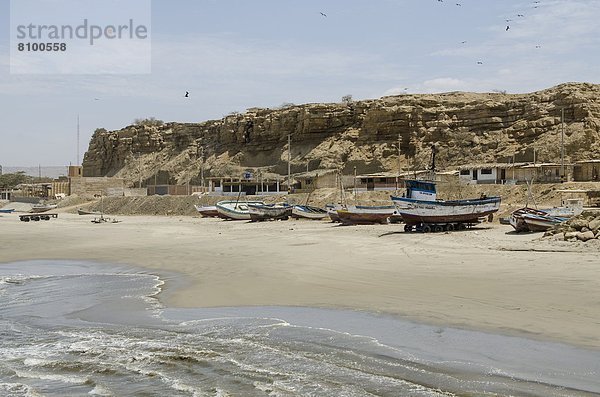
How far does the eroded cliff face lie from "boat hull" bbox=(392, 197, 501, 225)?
113ft

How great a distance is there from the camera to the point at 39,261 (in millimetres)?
25734

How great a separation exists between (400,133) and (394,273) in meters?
58.6

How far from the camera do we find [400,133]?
74.6m

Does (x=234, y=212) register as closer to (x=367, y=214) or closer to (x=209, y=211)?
(x=209, y=211)

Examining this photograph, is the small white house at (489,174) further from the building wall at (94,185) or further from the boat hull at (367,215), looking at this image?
the building wall at (94,185)

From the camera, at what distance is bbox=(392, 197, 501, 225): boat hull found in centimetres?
3112

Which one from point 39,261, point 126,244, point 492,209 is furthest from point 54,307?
point 492,209

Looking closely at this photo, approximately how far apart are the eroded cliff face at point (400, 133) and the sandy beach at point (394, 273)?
38.3m

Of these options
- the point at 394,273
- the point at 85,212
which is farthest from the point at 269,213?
the point at 394,273

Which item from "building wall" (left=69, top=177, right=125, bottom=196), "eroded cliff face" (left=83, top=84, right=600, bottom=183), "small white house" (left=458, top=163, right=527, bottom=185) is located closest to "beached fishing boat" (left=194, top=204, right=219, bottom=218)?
"small white house" (left=458, top=163, right=527, bottom=185)

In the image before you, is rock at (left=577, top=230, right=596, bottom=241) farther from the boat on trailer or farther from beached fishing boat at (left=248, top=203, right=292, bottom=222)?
beached fishing boat at (left=248, top=203, right=292, bottom=222)

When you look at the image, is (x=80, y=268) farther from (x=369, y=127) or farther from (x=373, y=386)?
(x=369, y=127)

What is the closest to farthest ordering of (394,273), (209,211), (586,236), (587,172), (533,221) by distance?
(394,273)
(586,236)
(533,221)
(587,172)
(209,211)

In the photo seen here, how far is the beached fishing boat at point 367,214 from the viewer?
3731 centimetres
